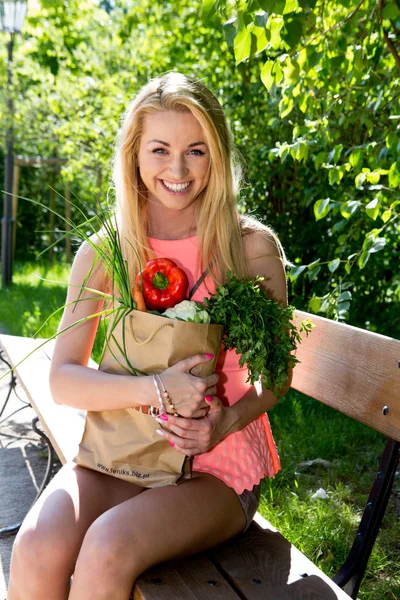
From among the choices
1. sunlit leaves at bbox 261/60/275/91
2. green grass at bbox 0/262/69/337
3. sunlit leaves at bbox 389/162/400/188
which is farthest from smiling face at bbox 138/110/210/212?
green grass at bbox 0/262/69/337

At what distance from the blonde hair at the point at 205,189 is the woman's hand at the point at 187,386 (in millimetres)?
486

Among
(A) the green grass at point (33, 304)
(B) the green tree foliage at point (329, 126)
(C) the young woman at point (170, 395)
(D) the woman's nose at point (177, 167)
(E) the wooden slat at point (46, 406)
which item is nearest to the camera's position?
(C) the young woman at point (170, 395)

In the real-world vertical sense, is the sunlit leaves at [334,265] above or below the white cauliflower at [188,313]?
above

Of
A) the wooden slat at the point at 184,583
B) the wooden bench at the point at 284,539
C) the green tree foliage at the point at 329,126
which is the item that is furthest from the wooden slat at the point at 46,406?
the green tree foliage at the point at 329,126

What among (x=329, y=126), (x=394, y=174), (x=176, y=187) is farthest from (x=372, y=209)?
(x=329, y=126)

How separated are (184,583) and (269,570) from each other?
0.24 meters

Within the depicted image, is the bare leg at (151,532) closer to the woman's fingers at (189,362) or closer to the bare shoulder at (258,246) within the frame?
the woman's fingers at (189,362)

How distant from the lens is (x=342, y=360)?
102 inches

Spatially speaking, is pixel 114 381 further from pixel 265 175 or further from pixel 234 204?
pixel 265 175

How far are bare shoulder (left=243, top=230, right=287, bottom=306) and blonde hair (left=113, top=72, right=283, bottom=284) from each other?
0.13 feet

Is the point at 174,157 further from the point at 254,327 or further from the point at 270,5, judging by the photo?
the point at 254,327

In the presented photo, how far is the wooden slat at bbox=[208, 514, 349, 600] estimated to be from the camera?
74.9 inches

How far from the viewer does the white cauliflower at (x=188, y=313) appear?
6.70 ft

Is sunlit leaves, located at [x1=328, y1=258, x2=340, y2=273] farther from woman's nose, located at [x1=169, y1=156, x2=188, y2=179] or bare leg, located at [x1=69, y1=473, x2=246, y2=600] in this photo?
bare leg, located at [x1=69, y1=473, x2=246, y2=600]
